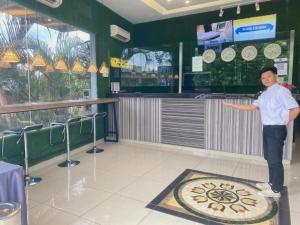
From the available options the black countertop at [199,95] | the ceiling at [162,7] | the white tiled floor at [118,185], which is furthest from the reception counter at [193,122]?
the ceiling at [162,7]

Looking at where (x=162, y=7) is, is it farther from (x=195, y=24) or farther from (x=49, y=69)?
(x=49, y=69)

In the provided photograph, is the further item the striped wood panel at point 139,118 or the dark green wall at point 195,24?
the dark green wall at point 195,24

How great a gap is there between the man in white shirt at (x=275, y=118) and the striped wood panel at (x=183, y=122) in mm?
1745

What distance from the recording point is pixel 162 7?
18.6 feet

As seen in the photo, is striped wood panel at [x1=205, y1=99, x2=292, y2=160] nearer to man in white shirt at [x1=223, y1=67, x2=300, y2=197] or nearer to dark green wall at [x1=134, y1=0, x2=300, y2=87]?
man in white shirt at [x1=223, y1=67, x2=300, y2=197]

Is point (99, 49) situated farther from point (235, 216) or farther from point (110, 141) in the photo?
point (235, 216)

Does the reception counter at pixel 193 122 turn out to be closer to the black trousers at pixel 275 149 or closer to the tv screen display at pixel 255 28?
the black trousers at pixel 275 149

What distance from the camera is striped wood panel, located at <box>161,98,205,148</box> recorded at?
4406 mm

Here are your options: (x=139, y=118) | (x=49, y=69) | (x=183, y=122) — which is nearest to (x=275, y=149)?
(x=183, y=122)

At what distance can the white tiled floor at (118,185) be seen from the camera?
2273mm

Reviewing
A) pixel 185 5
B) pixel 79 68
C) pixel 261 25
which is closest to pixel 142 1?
pixel 185 5

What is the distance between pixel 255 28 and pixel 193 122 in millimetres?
2667

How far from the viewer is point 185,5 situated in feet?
18.0

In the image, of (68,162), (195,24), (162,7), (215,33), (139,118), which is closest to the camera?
(68,162)
